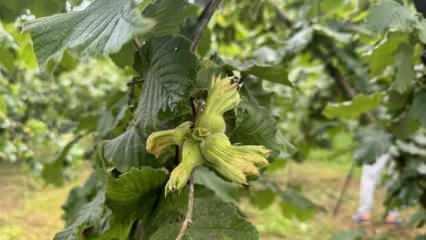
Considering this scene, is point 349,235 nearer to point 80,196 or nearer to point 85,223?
point 80,196

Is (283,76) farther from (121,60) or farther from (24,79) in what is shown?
(24,79)

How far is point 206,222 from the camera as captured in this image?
20.9 inches

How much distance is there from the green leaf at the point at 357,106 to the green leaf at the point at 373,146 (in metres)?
0.20

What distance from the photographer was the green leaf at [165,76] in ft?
1.72

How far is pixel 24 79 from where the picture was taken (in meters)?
2.94

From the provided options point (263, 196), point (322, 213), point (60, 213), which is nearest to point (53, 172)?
point (263, 196)

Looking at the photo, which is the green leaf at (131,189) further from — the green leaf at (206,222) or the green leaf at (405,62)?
the green leaf at (405,62)

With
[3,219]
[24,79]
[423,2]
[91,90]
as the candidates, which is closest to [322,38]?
[423,2]

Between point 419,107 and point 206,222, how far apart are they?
1.56ft

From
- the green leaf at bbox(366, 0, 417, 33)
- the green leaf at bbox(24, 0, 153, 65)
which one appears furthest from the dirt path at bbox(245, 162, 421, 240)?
the green leaf at bbox(24, 0, 153, 65)

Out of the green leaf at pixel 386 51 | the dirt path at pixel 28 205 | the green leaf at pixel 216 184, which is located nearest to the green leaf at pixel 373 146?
the green leaf at pixel 386 51

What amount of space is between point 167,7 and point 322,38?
1.08 meters

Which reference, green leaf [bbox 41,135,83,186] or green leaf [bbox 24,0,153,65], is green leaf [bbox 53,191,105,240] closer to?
green leaf [bbox 24,0,153,65]

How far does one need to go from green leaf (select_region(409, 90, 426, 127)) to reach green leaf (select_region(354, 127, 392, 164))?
0.37 metres
